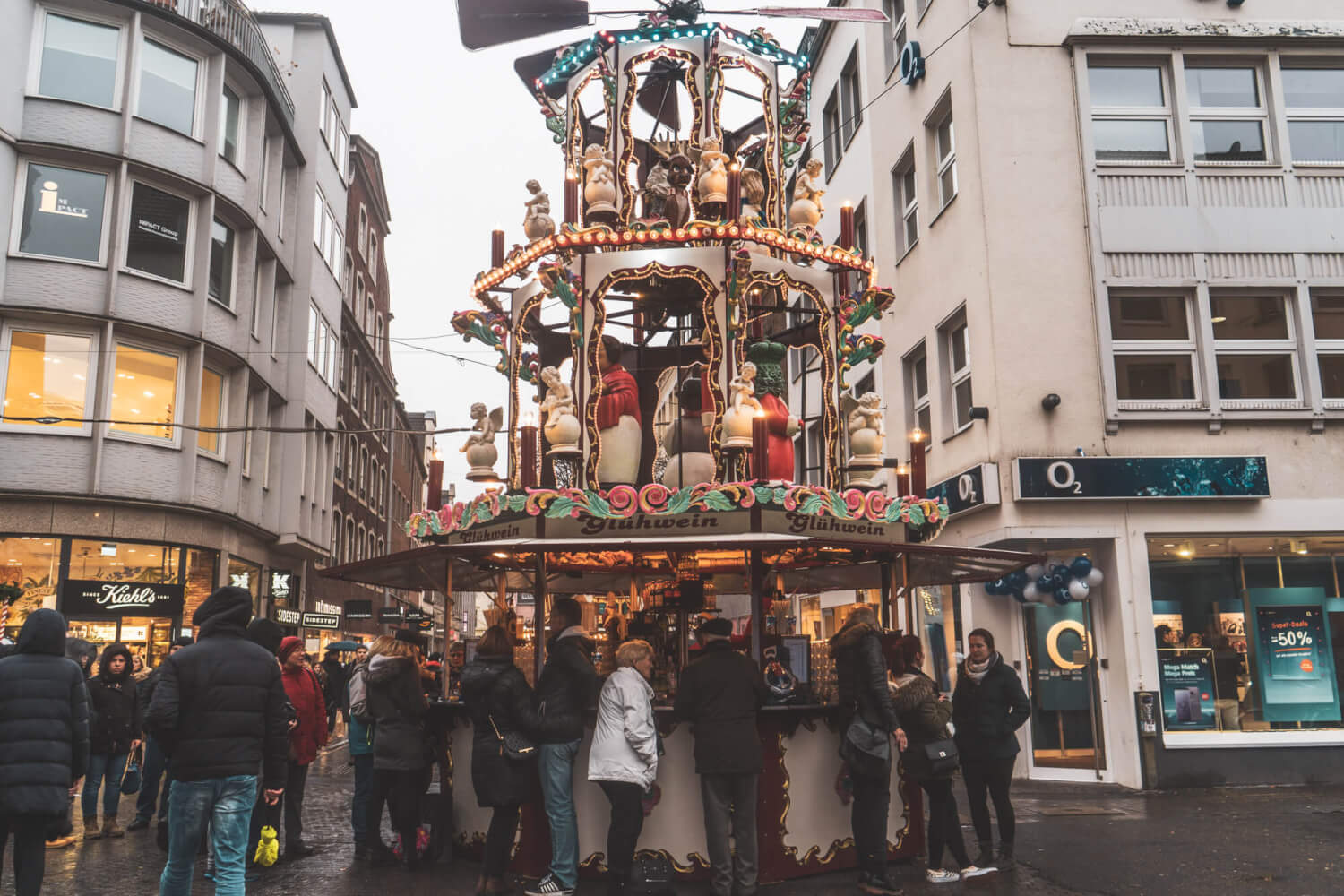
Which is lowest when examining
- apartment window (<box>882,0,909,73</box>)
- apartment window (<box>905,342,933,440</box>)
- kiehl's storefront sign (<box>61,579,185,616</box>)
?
kiehl's storefront sign (<box>61,579,185,616</box>)

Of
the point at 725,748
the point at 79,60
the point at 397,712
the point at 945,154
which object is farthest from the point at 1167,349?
the point at 79,60

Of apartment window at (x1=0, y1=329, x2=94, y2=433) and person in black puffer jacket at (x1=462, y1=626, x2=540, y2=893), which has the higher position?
apartment window at (x1=0, y1=329, x2=94, y2=433)

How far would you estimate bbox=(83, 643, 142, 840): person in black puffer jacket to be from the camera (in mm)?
11047

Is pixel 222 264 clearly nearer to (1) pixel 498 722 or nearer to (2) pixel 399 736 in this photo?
(2) pixel 399 736

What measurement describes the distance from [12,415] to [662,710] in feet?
56.5

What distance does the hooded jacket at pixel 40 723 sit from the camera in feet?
21.2

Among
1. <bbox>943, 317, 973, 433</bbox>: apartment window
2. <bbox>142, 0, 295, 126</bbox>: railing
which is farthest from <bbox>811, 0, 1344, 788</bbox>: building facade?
<bbox>142, 0, 295, 126</bbox>: railing

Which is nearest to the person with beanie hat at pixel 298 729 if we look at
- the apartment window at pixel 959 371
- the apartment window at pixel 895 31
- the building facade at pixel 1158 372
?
the building facade at pixel 1158 372

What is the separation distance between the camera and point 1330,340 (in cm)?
1538

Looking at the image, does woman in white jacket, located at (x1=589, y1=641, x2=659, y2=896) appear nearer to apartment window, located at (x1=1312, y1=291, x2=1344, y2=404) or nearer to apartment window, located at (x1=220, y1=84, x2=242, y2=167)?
apartment window, located at (x1=1312, y1=291, x2=1344, y2=404)

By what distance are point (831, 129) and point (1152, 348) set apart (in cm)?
1267

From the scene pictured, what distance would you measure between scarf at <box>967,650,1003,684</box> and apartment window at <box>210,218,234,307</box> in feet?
66.3

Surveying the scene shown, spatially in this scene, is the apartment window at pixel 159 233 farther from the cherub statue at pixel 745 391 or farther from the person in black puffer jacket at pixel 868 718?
the person in black puffer jacket at pixel 868 718

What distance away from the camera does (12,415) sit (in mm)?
20547
